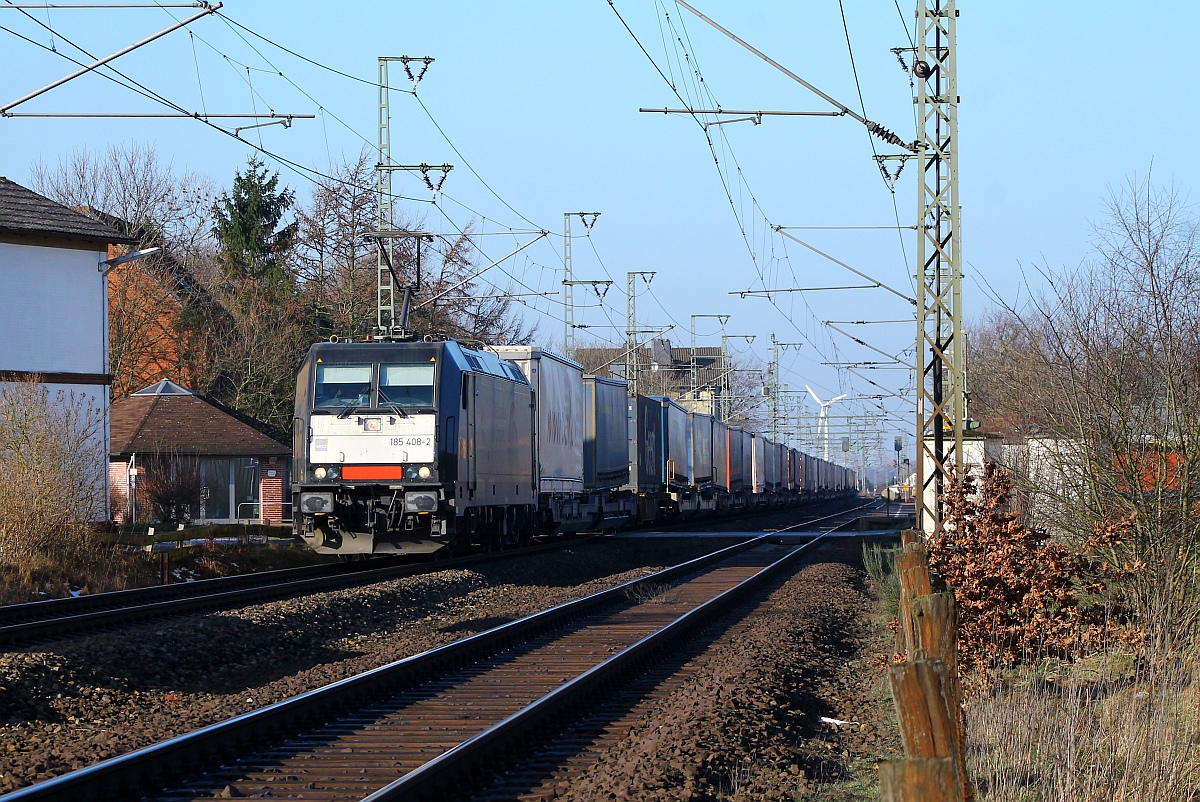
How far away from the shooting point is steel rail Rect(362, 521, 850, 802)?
638 centimetres

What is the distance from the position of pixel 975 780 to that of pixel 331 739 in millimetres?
3925

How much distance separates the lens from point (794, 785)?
6980 millimetres

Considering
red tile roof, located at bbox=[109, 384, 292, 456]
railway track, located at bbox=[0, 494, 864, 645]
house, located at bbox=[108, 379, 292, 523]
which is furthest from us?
red tile roof, located at bbox=[109, 384, 292, 456]

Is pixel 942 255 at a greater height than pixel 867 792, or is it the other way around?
pixel 942 255

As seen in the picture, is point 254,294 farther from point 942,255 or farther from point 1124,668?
point 1124,668

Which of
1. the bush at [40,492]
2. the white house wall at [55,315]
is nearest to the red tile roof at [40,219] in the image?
the white house wall at [55,315]

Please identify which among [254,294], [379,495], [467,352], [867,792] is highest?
[254,294]

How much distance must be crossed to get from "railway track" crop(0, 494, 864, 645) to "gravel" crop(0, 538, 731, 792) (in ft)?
1.54

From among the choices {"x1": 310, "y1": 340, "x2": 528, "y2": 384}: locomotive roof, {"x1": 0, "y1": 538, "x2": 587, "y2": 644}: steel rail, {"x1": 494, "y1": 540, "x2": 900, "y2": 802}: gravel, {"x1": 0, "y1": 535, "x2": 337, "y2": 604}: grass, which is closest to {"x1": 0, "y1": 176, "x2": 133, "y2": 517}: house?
{"x1": 0, "y1": 535, "x2": 337, "y2": 604}: grass

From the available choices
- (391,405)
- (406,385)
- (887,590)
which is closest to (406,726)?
(887,590)

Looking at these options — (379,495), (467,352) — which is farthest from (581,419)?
(379,495)

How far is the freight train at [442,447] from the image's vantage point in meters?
18.5

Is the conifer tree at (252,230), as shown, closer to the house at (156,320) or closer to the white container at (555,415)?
the house at (156,320)

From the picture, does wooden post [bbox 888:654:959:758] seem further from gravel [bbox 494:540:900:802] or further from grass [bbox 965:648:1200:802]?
gravel [bbox 494:540:900:802]
